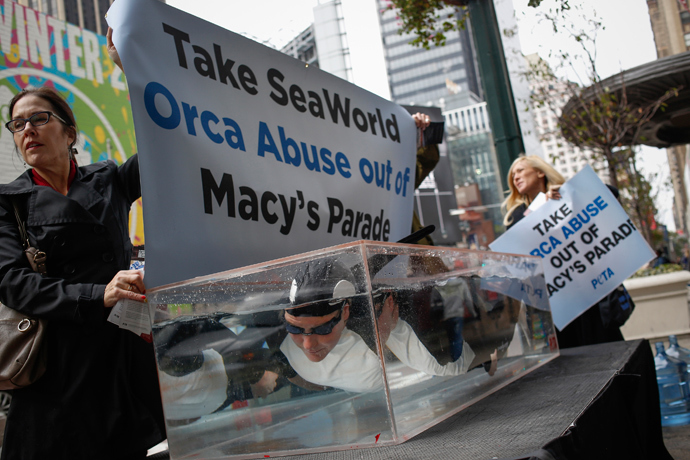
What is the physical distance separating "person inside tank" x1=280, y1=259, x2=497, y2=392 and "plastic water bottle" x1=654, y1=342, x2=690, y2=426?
2780 mm

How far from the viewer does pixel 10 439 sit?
1.34 metres

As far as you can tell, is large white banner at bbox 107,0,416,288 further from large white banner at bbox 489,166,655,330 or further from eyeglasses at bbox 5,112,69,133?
large white banner at bbox 489,166,655,330

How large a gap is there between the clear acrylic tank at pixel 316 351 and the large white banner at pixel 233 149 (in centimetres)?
25

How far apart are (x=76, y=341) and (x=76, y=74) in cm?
300

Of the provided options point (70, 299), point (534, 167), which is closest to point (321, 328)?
point (70, 299)

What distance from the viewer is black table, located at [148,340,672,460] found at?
36.7 inches

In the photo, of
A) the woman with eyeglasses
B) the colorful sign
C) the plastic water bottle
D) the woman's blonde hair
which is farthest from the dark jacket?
the plastic water bottle

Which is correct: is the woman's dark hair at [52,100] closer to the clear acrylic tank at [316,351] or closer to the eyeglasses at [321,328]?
the clear acrylic tank at [316,351]

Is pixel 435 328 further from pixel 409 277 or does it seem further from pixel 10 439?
pixel 10 439

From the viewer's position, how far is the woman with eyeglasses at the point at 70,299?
4.38 ft

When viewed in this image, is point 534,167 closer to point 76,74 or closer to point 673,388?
point 673,388

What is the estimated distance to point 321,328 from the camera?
1.08 meters

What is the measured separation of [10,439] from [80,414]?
162mm

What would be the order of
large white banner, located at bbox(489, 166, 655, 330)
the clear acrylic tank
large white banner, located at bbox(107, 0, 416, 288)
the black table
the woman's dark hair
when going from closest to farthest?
1. the black table
2. the clear acrylic tank
3. large white banner, located at bbox(107, 0, 416, 288)
4. the woman's dark hair
5. large white banner, located at bbox(489, 166, 655, 330)
